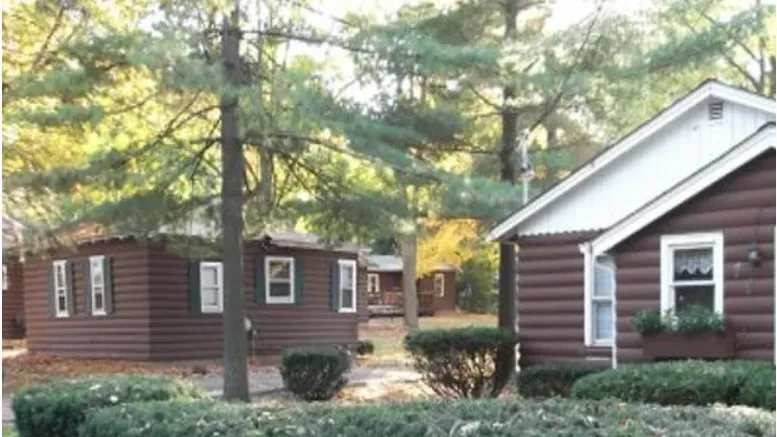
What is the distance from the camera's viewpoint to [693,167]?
495 inches

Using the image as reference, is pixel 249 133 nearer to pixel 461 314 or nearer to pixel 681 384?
pixel 681 384

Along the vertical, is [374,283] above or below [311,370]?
below

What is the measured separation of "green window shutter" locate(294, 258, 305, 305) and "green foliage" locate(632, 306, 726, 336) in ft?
41.4

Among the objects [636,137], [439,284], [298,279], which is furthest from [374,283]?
[636,137]

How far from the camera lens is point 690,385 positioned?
328 inches

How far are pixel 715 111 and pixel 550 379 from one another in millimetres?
4284

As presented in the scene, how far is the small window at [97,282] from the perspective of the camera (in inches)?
859

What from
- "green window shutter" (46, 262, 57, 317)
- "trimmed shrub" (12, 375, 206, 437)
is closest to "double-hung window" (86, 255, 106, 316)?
"green window shutter" (46, 262, 57, 317)

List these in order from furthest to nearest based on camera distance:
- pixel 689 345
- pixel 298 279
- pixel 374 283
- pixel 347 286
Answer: pixel 374 283 → pixel 347 286 → pixel 298 279 → pixel 689 345

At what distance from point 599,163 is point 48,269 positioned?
1569 cm

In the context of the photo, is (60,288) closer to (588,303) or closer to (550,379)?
(550,379)

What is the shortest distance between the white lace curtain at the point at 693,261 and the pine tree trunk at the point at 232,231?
5900 millimetres

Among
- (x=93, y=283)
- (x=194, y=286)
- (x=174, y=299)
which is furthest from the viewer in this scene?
(x=93, y=283)

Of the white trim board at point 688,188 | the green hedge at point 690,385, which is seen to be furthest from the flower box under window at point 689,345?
the green hedge at point 690,385
